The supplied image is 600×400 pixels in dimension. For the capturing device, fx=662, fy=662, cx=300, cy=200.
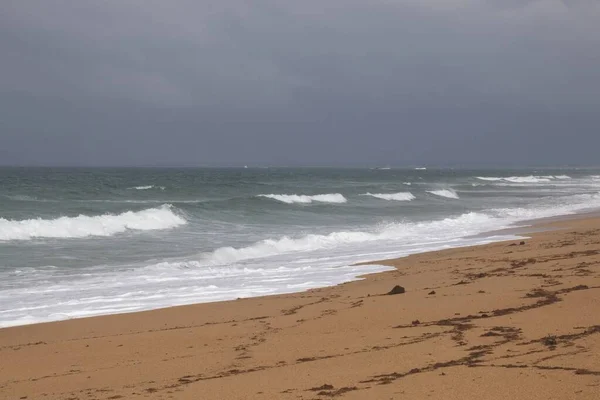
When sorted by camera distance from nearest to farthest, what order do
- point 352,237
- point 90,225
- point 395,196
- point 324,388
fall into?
point 324,388
point 352,237
point 90,225
point 395,196

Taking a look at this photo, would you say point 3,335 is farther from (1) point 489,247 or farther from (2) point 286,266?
(1) point 489,247

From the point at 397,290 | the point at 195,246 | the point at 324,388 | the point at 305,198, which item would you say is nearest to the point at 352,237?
the point at 195,246

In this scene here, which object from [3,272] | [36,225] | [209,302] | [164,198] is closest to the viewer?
[209,302]

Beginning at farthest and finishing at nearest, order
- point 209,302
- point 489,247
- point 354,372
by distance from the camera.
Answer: point 489,247
point 209,302
point 354,372

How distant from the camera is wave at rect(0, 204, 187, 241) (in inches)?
920

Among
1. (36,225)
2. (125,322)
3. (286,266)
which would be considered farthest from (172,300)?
(36,225)

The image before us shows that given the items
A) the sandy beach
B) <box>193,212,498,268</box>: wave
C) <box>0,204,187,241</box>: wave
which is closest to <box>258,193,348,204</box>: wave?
<box>0,204,187,241</box>: wave

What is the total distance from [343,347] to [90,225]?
20.3m

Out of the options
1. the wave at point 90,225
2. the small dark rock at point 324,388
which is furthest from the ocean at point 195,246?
the small dark rock at point 324,388

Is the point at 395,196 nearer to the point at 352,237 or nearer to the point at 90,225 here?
the point at 352,237

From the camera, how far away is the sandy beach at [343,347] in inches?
211

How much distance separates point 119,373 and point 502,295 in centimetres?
520

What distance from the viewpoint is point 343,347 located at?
686 centimetres

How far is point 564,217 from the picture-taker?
28.8 metres
